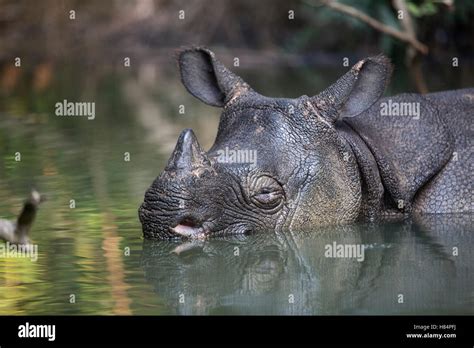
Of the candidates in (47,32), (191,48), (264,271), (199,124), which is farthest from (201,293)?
(47,32)

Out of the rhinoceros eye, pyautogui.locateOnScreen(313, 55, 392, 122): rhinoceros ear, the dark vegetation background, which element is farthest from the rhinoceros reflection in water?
the dark vegetation background

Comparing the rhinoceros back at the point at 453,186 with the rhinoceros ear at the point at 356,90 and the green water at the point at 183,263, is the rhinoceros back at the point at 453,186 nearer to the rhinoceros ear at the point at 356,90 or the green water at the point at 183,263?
the green water at the point at 183,263

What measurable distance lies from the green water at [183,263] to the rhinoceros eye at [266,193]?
246 millimetres

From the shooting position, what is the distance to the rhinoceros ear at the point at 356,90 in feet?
31.1

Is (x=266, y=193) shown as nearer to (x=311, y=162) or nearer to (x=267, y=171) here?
(x=267, y=171)

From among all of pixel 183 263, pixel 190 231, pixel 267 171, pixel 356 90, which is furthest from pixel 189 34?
pixel 183 263

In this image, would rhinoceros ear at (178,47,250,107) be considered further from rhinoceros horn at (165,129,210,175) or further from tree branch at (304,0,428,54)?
tree branch at (304,0,428,54)

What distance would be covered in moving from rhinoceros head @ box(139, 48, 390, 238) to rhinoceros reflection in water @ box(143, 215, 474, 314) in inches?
5.6

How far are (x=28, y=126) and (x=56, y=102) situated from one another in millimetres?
3286

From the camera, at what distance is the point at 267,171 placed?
9047 millimetres

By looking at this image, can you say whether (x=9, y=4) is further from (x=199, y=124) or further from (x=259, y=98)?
(x=259, y=98)

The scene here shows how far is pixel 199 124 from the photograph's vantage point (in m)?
16.1

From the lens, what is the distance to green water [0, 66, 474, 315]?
24.2 feet

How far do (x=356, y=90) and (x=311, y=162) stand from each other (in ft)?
2.69
